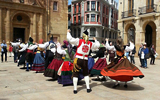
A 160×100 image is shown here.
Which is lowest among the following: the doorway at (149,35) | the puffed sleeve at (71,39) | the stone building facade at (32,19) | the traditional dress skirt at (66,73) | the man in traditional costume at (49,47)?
the traditional dress skirt at (66,73)

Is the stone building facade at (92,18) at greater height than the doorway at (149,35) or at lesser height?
greater

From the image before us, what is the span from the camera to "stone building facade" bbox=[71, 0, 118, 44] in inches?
1618

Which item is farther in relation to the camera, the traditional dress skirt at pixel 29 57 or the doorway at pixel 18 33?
the doorway at pixel 18 33

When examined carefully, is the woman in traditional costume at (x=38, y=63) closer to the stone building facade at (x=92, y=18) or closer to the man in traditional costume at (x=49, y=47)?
the man in traditional costume at (x=49, y=47)

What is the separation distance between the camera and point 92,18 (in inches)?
1626

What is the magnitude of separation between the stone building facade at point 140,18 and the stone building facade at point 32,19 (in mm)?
10925

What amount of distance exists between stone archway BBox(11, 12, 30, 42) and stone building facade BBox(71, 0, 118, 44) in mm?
17305

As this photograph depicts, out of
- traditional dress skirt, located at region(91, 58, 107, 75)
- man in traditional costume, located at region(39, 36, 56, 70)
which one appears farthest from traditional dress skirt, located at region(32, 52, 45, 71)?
traditional dress skirt, located at region(91, 58, 107, 75)

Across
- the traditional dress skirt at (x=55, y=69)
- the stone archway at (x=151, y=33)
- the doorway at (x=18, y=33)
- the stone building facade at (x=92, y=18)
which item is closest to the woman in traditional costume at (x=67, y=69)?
the traditional dress skirt at (x=55, y=69)

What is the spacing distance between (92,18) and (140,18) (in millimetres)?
21022

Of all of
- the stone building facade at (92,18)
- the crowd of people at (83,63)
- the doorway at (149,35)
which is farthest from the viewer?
the stone building facade at (92,18)

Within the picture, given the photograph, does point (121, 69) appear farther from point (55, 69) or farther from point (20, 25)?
point (20, 25)

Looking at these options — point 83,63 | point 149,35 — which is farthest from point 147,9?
point 83,63

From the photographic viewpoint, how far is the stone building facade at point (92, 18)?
41.1 metres
